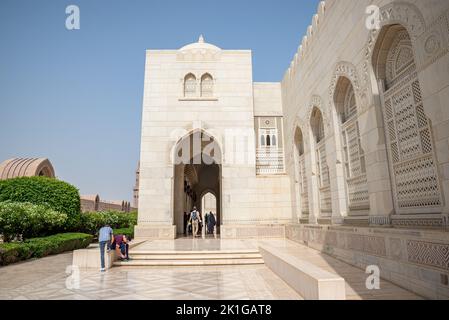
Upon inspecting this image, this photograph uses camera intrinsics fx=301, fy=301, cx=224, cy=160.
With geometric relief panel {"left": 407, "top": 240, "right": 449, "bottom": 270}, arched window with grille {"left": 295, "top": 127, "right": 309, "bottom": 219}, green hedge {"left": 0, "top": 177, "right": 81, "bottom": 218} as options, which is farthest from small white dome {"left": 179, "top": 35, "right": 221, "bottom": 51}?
geometric relief panel {"left": 407, "top": 240, "right": 449, "bottom": 270}

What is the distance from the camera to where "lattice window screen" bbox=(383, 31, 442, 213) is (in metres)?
4.72

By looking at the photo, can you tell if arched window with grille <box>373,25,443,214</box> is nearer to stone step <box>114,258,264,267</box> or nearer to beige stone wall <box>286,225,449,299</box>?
beige stone wall <box>286,225,449,299</box>

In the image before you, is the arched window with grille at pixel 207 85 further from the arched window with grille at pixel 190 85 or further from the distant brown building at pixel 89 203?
the distant brown building at pixel 89 203

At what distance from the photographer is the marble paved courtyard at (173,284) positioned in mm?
4297

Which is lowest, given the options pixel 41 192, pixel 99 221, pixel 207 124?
pixel 99 221

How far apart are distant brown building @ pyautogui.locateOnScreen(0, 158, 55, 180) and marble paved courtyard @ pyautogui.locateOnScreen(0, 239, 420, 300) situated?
14.5 m

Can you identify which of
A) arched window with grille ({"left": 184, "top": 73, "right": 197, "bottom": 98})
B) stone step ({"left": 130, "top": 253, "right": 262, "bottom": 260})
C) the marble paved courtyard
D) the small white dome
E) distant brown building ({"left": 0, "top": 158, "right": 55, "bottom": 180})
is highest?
the small white dome

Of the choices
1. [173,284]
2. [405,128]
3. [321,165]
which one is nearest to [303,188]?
[321,165]

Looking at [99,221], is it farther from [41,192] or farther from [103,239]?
[103,239]

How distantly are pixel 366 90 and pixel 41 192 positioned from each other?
479 inches

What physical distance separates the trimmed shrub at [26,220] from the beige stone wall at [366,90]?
9.01 m

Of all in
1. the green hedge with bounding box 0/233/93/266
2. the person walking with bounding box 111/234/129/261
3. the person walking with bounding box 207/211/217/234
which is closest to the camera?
the person walking with bounding box 111/234/129/261

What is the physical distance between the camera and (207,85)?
13492 mm

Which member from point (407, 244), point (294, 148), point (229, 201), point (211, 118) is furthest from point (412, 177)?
point (211, 118)
